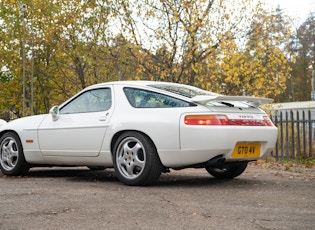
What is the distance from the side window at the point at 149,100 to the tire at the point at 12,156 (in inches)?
80.1

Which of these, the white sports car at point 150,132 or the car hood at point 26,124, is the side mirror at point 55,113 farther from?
the car hood at point 26,124

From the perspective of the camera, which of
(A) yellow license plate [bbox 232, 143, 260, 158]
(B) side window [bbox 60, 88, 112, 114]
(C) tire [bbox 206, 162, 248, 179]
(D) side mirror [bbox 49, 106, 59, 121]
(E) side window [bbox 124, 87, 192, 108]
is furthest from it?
(D) side mirror [bbox 49, 106, 59, 121]

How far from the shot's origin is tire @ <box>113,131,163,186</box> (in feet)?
20.0

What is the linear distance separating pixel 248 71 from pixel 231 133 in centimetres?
840

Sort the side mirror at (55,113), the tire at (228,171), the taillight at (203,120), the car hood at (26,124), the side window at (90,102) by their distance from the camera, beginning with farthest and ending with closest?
the car hood at (26,124) < the side mirror at (55,113) < the tire at (228,171) < the side window at (90,102) < the taillight at (203,120)

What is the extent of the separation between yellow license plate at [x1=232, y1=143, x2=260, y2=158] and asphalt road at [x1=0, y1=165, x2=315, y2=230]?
1.29ft

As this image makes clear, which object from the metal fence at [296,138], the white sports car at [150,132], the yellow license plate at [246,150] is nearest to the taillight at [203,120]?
the white sports car at [150,132]

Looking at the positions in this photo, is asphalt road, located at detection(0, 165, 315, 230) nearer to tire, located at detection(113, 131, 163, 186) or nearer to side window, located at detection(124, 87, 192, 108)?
tire, located at detection(113, 131, 163, 186)

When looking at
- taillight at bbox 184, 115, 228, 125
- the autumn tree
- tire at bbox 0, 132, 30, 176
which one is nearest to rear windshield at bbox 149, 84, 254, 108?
taillight at bbox 184, 115, 228, 125

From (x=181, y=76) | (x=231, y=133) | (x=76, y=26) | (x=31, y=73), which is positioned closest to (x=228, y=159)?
(x=231, y=133)

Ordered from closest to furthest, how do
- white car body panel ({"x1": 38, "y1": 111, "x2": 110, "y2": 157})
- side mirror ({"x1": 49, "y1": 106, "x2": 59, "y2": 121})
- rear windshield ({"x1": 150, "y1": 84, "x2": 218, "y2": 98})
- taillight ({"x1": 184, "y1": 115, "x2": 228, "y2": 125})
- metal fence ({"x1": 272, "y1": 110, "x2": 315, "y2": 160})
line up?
taillight ({"x1": 184, "y1": 115, "x2": 228, "y2": 125}) → rear windshield ({"x1": 150, "y1": 84, "x2": 218, "y2": 98}) → white car body panel ({"x1": 38, "y1": 111, "x2": 110, "y2": 157}) → side mirror ({"x1": 49, "y1": 106, "x2": 59, "y2": 121}) → metal fence ({"x1": 272, "y1": 110, "x2": 315, "y2": 160})

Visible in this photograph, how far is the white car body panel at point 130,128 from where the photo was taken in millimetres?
5941

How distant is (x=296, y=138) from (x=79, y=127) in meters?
7.20

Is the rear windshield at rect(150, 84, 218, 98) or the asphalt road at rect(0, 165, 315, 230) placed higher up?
the rear windshield at rect(150, 84, 218, 98)
